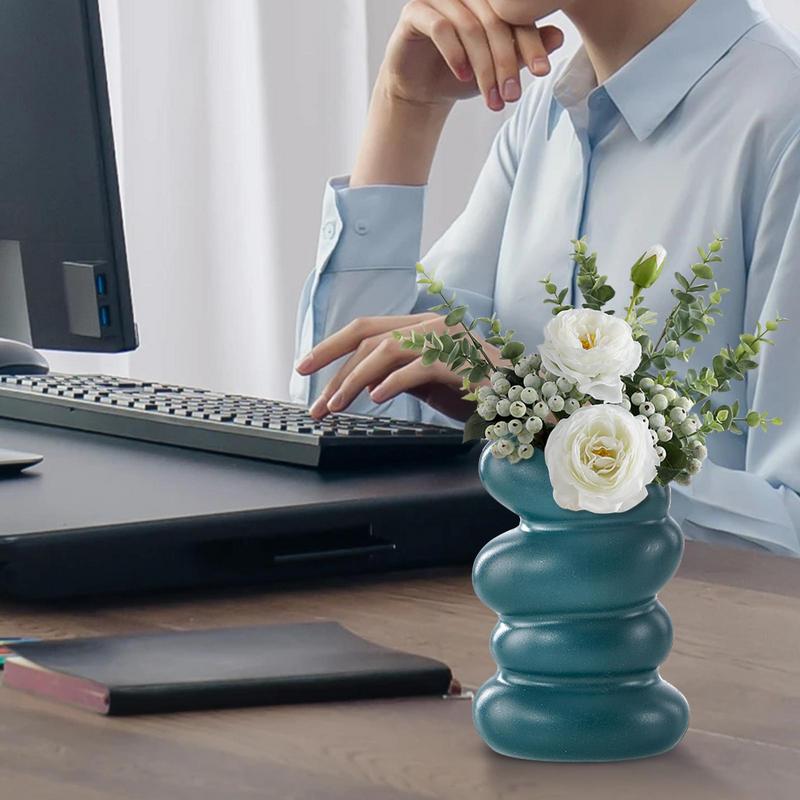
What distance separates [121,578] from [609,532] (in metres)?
0.29

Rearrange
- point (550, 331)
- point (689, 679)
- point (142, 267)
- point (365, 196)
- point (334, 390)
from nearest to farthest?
point (550, 331) → point (689, 679) → point (334, 390) → point (365, 196) → point (142, 267)

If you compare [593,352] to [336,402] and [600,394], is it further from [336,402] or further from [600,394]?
[336,402]

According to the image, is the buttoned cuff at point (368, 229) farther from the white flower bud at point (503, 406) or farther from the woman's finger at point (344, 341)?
the white flower bud at point (503, 406)

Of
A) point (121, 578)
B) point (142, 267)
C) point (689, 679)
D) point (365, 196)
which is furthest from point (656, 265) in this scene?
point (142, 267)

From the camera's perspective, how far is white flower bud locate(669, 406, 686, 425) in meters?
0.54

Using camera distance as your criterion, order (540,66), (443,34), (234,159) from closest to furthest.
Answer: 1. (540,66)
2. (443,34)
3. (234,159)

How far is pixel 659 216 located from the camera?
1389 millimetres

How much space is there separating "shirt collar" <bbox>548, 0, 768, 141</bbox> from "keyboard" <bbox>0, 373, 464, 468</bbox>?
529 millimetres

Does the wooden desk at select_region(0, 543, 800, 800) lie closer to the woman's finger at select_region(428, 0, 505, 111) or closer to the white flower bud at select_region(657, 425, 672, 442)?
the white flower bud at select_region(657, 425, 672, 442)

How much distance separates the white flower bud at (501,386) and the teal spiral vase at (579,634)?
0.09 ft

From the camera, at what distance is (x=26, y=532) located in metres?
0.71

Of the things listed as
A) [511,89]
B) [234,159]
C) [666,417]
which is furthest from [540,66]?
[234,159]

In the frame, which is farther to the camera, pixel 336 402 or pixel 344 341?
pixel 344 341

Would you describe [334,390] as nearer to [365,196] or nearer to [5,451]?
[5,451]
